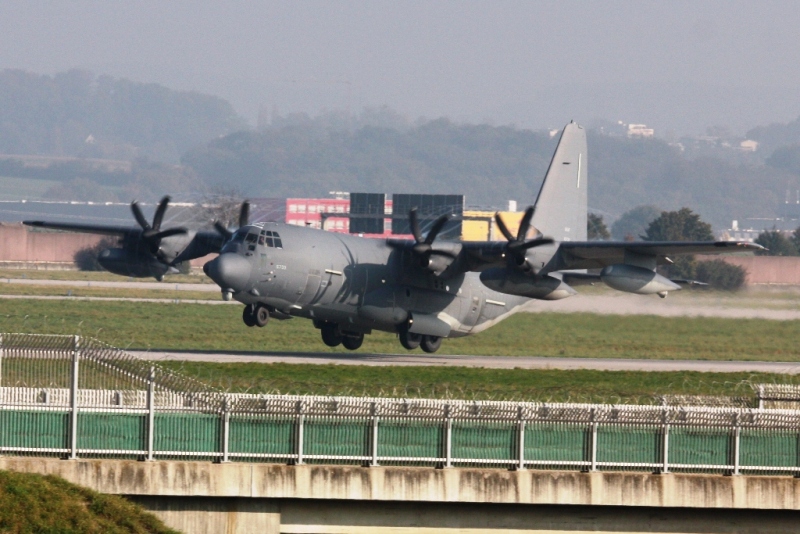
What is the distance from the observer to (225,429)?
1948 cm

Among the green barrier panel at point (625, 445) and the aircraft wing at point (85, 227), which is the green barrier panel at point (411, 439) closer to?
the green barrier panel at point (625, 445)

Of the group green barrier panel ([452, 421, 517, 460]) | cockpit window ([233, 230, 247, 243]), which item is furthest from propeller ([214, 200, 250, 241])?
green barrier panel ([452, 421, 517, 460])

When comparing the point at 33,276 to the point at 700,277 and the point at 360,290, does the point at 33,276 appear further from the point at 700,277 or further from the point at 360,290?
the point at 360,290

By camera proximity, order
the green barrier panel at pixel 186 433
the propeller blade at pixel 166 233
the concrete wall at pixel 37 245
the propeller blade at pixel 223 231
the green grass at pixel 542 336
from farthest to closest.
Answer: the concrete wall at pixel 37 245, the green grass at pixel 542 336, the propeller blade at pixel 166 233, the propeller blade at pixel 223 231, the green barrier panel at pixel 186 433

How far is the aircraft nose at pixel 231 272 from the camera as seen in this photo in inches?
1378

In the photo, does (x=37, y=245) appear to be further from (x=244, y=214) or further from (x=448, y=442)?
(x=448, y=442)

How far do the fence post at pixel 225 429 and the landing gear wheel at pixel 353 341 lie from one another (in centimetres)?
2132

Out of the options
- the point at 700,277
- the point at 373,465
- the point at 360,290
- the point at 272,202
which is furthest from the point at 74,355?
the point at 272,202

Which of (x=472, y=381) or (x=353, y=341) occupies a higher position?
(x=353, y=341)

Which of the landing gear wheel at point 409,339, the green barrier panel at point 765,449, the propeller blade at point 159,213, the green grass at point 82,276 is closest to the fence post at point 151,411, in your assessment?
the green barrier panel at point 765,449

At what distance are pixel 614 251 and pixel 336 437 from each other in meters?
20.4

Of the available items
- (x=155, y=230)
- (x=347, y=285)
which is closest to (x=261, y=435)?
(x=347, y=285)

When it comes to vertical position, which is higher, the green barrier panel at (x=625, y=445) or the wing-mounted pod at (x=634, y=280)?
the wing-mounted pod at (x=634, y=280)

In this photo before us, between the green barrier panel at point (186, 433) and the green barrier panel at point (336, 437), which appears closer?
the green barrier panel at point (186, 433)
